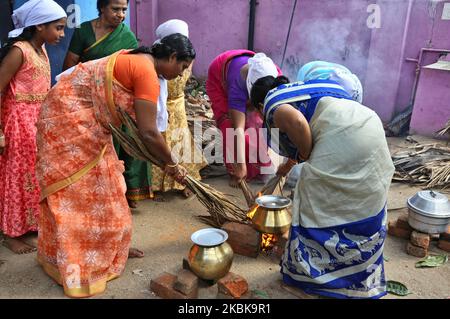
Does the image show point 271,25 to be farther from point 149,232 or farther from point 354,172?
point 354,172

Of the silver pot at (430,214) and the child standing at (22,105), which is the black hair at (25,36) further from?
the silver pot at (430,214)

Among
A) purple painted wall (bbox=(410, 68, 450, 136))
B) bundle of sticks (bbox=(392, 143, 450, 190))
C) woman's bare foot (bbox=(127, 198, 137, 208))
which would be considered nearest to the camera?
woman's bare foot (bbox=(127, 198, 137, 208))

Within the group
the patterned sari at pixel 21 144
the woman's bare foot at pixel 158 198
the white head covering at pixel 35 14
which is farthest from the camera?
the woman's bare foot at pixel 158 198

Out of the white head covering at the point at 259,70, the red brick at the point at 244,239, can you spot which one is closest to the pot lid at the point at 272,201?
the red brick at the point at 244,239

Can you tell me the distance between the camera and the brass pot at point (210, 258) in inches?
110

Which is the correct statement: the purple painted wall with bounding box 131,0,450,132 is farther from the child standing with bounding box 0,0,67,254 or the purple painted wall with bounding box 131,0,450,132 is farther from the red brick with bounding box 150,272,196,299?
the red brick with bounding box 150,272,196,299

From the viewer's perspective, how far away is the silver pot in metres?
3.46

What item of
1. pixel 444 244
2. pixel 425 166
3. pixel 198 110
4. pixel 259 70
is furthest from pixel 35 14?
pixel 425 166

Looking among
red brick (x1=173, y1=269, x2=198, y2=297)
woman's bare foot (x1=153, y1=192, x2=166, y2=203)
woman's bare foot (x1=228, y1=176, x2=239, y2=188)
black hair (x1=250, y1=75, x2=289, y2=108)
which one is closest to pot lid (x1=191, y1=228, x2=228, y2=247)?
red brick (x1=173, y1=269, x2=198, y2=297)

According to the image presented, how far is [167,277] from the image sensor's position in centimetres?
287

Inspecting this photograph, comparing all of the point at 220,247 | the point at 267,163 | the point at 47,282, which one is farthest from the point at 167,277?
the point at 267,163

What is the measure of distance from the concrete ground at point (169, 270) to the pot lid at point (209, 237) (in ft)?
1.20

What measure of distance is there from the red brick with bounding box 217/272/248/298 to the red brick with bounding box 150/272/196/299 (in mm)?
217

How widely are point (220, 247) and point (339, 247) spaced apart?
80cm
